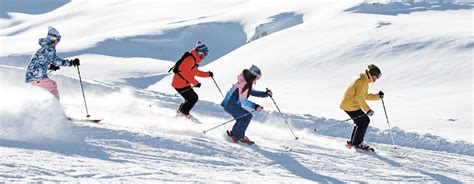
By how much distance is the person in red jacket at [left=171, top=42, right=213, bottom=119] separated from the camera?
34.8 feet

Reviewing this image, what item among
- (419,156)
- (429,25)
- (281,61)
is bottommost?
(419,156)

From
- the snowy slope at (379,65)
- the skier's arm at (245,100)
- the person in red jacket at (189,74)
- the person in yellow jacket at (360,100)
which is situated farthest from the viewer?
the snowy slope at (379,65)

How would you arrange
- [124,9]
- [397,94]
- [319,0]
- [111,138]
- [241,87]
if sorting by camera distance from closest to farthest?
[111,138]
[241,87]
[397,94]
[319,0]
[124,9]

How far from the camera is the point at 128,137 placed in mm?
8305

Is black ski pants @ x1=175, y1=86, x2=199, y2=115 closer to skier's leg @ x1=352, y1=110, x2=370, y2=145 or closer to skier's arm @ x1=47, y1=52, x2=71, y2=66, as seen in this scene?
skier's arm @ x1=47, y1=52, x2=71, y2=66

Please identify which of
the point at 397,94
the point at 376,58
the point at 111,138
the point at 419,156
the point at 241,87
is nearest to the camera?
the point at 111,138

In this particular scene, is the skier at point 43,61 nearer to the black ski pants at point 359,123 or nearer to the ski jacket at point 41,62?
the ski jacket at point 41,62

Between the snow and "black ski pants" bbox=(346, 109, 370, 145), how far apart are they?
0.25 meters

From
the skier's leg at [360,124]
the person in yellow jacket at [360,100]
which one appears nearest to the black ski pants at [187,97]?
the person in yellow jacket at [360,100]

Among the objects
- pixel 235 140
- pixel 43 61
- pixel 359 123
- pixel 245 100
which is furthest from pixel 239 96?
pixel 43 61

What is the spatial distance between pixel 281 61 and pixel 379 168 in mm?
23292

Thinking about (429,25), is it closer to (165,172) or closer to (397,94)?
(397,94)

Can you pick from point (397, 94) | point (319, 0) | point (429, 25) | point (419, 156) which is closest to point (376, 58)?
point (397, 94)

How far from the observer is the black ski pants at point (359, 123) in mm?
9672
